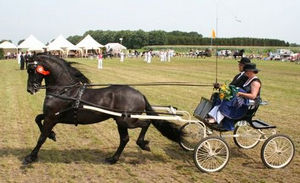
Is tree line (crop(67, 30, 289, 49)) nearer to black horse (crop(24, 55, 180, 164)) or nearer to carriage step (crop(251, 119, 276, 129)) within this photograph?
carriage step (crop(251, 119, 276, 129))

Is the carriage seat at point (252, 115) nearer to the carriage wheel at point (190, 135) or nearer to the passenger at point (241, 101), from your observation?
the passenger at point (241, 101)

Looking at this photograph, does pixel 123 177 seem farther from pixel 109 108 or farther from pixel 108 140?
pixel 108 140

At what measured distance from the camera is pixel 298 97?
15.0 metres

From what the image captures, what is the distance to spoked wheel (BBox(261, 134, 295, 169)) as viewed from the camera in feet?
20.4

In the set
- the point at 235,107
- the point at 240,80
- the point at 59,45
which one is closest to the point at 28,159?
the point at 235,107

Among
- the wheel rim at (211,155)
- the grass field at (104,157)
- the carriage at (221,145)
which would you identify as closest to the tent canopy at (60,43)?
the grass field at (104,157)

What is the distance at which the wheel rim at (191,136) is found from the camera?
685 cm

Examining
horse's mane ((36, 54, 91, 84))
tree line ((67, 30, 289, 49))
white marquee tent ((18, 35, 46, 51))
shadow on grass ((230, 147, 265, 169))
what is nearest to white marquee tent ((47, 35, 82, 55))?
white marquee tent ((18, 35, 46, 51))

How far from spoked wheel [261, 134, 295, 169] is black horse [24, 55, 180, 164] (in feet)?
7.90

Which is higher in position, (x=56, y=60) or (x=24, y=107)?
(x=56, y=60)

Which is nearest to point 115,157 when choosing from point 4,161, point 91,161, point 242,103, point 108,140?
point 91,161

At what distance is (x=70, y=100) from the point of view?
A: 6238mm

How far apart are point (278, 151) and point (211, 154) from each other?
1.39m

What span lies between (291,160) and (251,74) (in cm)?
187
